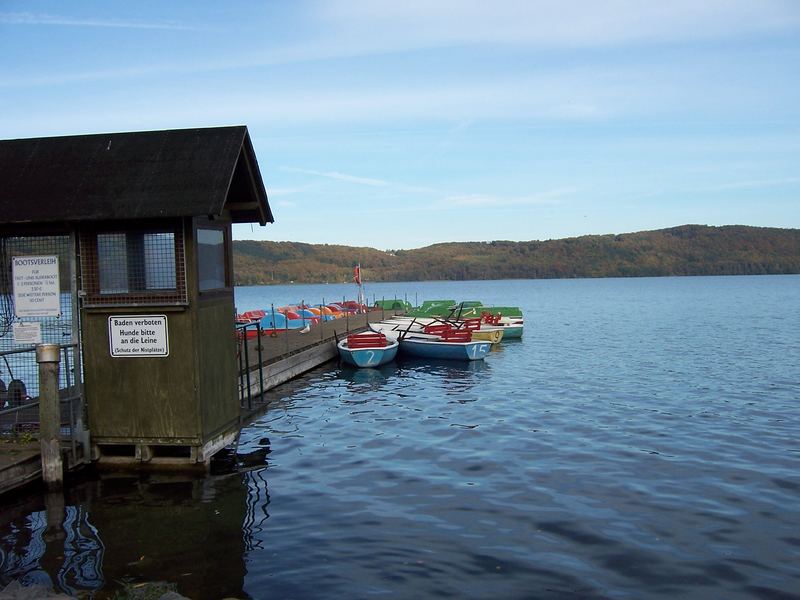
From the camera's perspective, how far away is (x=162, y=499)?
1059cm

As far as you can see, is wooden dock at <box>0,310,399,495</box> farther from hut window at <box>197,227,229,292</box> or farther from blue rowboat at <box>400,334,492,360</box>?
blue rowboat at <box>400,334,492,360</box>

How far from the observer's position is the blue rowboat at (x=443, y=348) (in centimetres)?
3027

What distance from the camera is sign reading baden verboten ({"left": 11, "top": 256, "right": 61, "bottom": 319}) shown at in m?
10.9

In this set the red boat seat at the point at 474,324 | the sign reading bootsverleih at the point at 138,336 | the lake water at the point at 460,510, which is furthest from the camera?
the red boat seat at the point at 474,324

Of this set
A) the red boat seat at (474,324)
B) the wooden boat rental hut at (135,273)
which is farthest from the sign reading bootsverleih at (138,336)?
the red boat seat at (474,324)

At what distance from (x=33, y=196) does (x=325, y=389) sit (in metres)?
14.0

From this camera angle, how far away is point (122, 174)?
11008 millimetres

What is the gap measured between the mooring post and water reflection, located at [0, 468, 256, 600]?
0.38 m

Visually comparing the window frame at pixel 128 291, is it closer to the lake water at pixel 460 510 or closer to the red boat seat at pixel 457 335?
the lake water at pixel 460 510

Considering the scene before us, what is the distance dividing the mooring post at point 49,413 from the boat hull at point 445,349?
69.2 feet

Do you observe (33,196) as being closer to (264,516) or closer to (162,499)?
(162,499)

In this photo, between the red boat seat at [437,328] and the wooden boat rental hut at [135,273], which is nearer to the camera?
the wooden boat rental hut at [135,273]

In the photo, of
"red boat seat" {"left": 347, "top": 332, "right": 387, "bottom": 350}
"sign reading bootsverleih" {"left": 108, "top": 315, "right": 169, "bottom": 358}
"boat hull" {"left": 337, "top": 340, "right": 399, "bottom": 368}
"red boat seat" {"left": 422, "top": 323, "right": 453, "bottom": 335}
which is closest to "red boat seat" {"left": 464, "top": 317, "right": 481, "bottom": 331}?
"red boat seat" {"left": 422, "top": 323, "right": 453, "bottom": 335}

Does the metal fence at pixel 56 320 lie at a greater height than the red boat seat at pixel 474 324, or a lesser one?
greater
